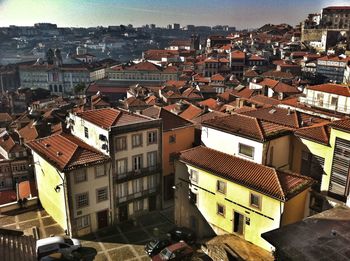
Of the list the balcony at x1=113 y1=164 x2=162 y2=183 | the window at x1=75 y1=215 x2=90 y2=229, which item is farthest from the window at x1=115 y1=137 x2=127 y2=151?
the window at x1=75 y1=215 x2=90 y2=229

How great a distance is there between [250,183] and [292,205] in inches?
146

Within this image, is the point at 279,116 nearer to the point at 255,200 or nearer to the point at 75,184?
the point at 255,200

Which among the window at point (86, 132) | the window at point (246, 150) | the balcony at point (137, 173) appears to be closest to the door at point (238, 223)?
the window at point (246, 150)

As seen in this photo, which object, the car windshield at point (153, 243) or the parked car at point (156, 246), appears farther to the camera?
the car windshield at point (153, 243)

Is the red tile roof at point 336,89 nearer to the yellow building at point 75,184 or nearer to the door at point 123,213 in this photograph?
the yellow building at point 75,184

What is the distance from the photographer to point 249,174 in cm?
3119

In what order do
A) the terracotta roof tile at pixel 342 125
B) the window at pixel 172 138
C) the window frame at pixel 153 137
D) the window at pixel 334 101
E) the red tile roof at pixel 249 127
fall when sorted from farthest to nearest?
the window at pixel 172 138
the window at pixel 334 101
the window frame at pixel 153 137
the red tile roof at pixel 249 127
the terracotta roof tile at pixel 342 125

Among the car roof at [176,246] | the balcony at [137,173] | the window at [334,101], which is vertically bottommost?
the car roof at [176,246]

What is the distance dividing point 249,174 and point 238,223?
15.4 feet

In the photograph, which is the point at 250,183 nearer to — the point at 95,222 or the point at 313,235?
the point at 313,235

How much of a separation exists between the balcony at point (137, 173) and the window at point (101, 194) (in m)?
1.56

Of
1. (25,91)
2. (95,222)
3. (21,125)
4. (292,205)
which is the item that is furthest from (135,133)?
(25,91)

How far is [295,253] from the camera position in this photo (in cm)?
1672

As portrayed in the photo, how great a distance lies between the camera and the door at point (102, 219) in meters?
38.7
